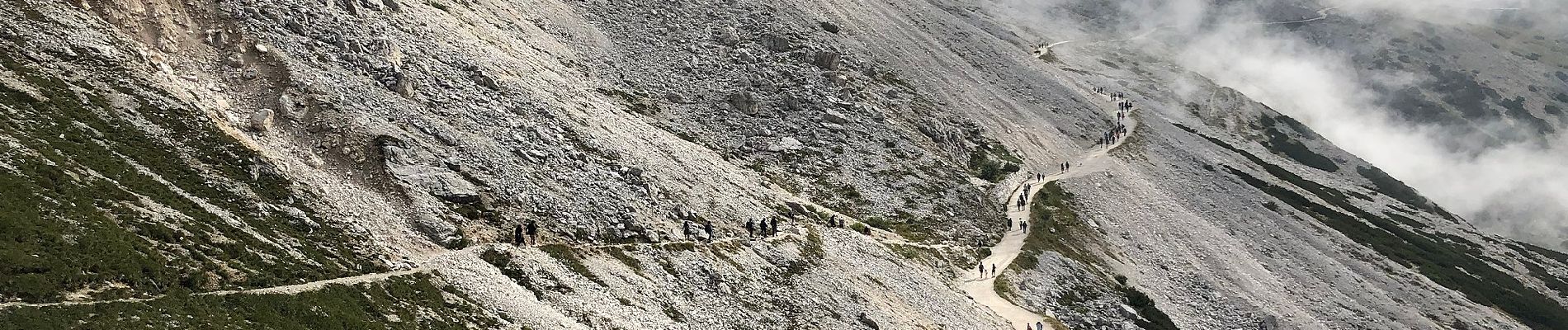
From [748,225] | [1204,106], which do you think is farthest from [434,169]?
[1204,106]

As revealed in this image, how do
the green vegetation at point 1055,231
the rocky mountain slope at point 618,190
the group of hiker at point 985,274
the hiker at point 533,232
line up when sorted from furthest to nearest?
the green vegetation at point 1055,231, the group of hiker at point 985,274, the hiker at point 533,232, the rocky mountain slope at point 618,190

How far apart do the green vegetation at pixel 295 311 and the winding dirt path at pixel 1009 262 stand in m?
33.7

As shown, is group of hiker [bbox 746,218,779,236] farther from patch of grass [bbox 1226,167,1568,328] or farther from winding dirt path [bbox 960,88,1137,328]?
patch of grass [bbox 1226,167,1568,328]

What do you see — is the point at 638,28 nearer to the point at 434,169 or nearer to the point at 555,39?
the point at 555,39

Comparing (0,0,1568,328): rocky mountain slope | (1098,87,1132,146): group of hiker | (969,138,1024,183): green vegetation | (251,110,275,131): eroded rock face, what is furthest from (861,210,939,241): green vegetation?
(251,110,275,131): eroded rock face

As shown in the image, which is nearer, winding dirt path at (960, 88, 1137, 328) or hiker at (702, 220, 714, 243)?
hiker at (702, 220, 714, 243)

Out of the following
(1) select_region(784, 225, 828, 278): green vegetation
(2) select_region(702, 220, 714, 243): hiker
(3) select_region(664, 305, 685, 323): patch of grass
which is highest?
(3) select_region(664, 305, 685, 323): patch of grass

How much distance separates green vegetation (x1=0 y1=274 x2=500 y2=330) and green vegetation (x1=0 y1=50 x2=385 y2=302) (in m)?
0.96

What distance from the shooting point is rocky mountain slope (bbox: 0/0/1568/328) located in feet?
109

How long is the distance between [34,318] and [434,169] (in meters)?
22.3

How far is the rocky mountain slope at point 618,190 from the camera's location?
33375 millimetres

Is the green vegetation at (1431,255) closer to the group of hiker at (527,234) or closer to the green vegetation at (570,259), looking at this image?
the green vegetation at (570,259)

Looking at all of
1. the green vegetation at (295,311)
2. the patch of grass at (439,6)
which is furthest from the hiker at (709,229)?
the patch of grass at (439,6)

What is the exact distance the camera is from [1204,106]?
14488cm
